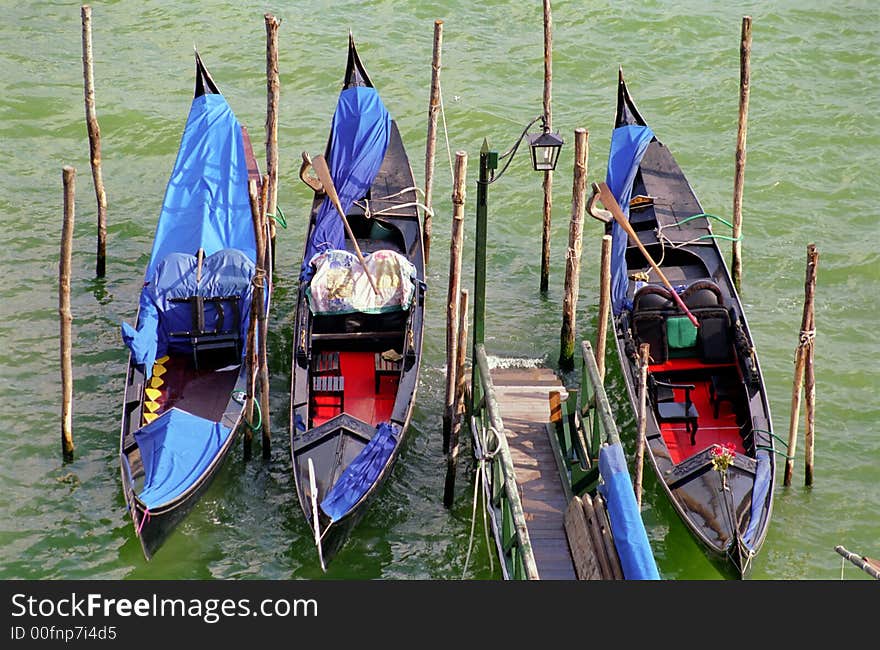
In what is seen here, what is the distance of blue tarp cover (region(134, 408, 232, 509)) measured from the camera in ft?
34.9

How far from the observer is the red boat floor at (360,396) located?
11.8 meters

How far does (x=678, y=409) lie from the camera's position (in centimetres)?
1164

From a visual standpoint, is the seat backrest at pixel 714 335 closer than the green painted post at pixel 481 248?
No

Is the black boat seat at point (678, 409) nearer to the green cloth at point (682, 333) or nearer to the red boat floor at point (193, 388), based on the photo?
the green cloth at point (682, 333)

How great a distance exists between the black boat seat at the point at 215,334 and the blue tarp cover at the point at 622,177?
3477 mm

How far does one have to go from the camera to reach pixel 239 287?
492 inches

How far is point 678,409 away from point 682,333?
863 mm

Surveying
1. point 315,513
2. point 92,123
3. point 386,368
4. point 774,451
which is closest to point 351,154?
point 92,123

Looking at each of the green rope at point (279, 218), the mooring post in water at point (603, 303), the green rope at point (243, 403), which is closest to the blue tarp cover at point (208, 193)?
the green rope at point (279, 218)

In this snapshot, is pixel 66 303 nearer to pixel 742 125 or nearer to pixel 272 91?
pixel 272 91

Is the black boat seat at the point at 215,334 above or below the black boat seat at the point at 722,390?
above

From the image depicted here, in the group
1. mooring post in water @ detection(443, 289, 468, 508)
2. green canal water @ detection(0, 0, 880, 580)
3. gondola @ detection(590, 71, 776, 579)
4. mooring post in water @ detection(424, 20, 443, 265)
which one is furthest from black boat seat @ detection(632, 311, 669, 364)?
mooring post in water @ detection(424, 20, 443, 265)

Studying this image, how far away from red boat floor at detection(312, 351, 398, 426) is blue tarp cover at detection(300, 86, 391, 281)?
4.06ft
